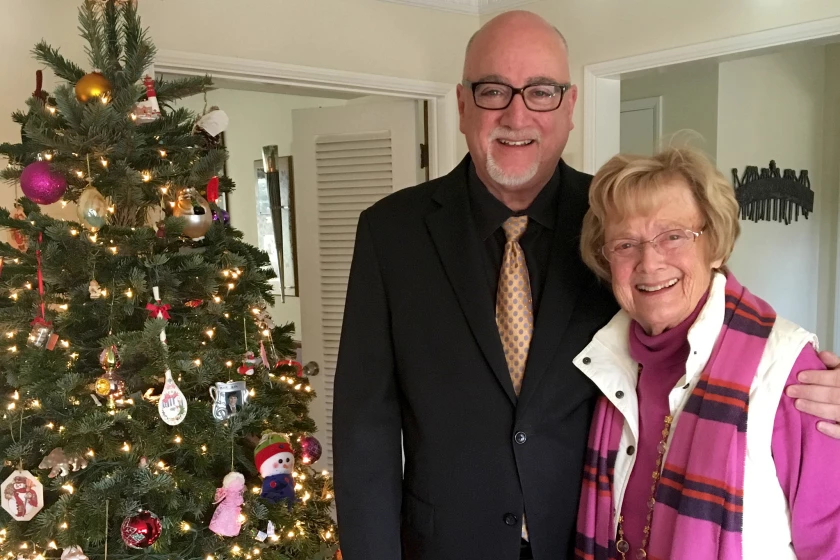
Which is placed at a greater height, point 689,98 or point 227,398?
point 689,98

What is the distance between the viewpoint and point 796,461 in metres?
1.00

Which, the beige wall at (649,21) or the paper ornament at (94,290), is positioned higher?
the beige wall at (649,21)

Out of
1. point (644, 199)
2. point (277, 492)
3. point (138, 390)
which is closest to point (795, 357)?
point (644, 199)

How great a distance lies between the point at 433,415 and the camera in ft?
4.22

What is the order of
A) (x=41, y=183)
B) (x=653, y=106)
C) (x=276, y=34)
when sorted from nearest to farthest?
(x=41, y=183) < (x=276, y=34) < (x=653, y=106)

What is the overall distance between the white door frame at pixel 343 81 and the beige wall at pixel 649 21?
47 centimetres

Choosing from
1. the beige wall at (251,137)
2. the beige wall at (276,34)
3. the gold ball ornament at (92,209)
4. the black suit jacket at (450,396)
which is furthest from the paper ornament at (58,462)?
the beige wall at (251,137)

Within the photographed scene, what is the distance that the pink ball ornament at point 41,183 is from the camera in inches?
58.6

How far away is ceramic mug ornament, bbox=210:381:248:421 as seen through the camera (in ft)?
5.50

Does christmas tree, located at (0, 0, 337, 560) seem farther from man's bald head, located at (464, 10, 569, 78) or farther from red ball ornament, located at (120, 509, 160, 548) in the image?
man's bald head, located at (464, 10, 569, 78)

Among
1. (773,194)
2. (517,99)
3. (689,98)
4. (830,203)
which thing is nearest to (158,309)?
(517,99)

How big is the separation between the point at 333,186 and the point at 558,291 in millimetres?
1913

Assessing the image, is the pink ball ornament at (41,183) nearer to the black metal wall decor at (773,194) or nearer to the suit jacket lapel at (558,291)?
the suit jacket lapel at (558,291)

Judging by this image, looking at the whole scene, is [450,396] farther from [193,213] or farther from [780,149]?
[780,149]
